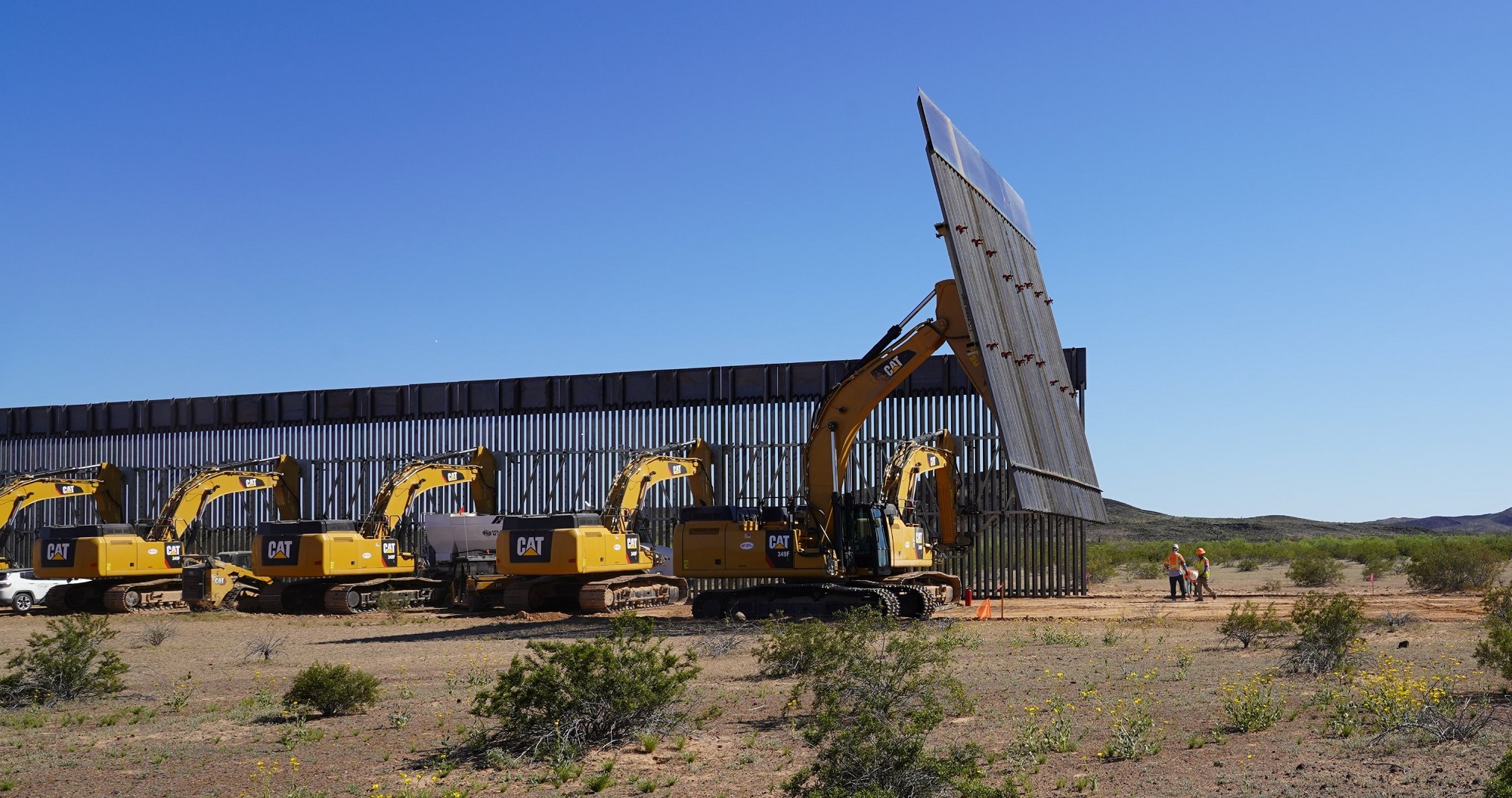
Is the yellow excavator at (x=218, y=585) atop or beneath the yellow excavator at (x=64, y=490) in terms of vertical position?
beneath

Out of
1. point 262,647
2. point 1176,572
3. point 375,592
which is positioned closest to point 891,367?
point 1176,572

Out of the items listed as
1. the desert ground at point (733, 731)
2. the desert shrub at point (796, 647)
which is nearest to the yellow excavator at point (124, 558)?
the desert ground at point (733, 731)

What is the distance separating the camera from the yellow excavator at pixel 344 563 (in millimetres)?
31219

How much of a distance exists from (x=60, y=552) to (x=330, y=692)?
24.5 meters

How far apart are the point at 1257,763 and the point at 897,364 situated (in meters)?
15.4

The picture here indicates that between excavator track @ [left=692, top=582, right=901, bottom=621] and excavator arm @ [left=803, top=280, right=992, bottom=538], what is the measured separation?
1068 millimetres

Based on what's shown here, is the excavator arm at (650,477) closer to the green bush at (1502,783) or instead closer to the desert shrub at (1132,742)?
the desert shrub at (1132,742)

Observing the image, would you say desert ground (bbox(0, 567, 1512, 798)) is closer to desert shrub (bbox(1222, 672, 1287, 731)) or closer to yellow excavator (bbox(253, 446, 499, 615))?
desert shrub (bbox(1222, 672, 1287, 731))

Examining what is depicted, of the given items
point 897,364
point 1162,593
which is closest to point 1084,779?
point 897,364

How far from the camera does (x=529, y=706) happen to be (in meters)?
11.3

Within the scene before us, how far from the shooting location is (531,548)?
28391 millimetres

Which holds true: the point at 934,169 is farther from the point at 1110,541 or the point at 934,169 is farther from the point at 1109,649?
the point at 1110,541

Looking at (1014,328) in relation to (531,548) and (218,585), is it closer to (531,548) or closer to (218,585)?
(531,548)

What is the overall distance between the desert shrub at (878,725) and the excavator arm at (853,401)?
377 inches
